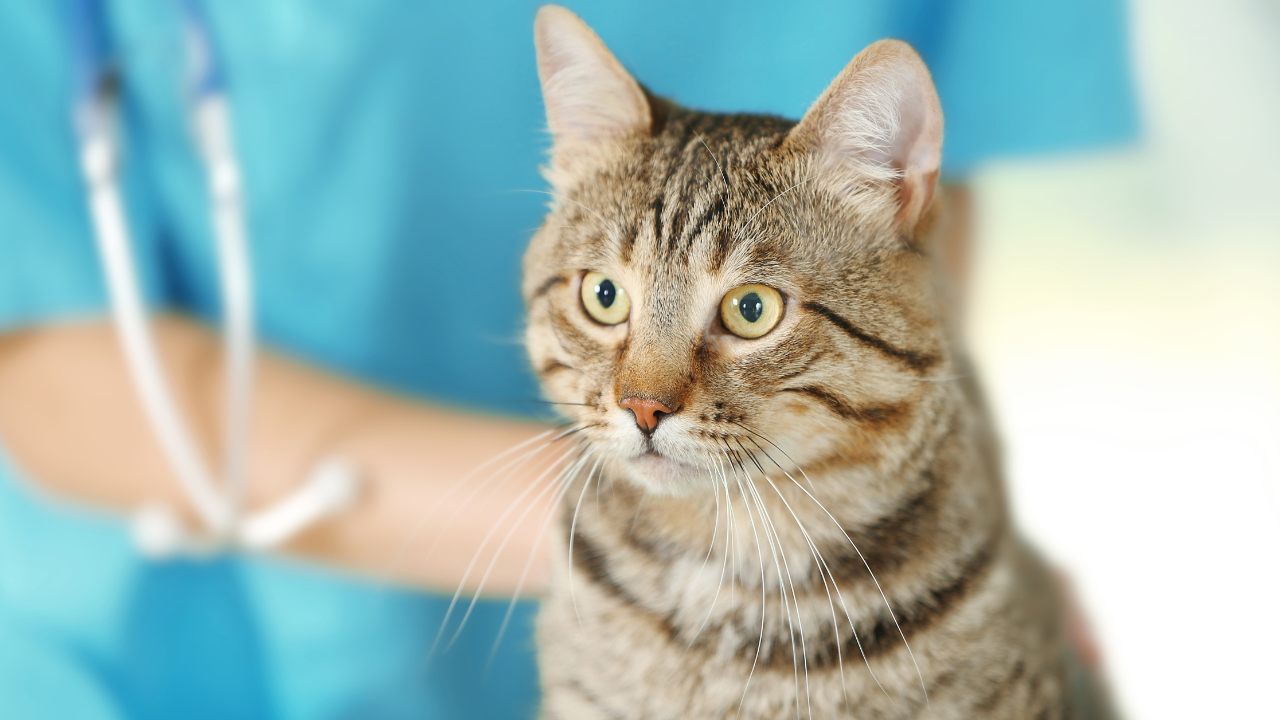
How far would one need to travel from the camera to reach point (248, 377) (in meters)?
0.66

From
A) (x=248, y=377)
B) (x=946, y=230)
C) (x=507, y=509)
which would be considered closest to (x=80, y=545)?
(x=248, y=377)

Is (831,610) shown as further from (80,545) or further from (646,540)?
(80,545)

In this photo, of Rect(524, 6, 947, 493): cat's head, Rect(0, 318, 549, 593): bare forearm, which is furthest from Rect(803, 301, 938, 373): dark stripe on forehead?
Rect(0, 318, 549, 593): bare forearm

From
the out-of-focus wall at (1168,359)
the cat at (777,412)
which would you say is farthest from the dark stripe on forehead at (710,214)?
the out-of-focus wall at (1168,359)

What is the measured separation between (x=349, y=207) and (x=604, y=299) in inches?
16.7

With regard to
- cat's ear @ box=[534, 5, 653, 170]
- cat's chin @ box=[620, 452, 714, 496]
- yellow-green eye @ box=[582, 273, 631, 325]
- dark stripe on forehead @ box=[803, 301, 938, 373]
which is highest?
cat's ear @ box=[534, 5, 653, 170]

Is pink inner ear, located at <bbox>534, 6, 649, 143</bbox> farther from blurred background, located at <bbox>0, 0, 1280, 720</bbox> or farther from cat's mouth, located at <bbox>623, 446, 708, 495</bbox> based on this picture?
cat's mouth, located at <bbox>623, 446, 708, 495</bbox>

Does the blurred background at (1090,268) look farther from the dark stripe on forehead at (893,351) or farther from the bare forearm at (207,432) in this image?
the bare forearm at (207,432)

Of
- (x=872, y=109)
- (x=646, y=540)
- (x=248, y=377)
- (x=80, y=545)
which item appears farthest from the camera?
(x=80, y=545)

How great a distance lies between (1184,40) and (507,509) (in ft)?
1.17

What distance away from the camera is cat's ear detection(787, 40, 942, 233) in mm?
250

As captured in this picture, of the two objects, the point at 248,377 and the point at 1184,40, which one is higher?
the point at 1184,40

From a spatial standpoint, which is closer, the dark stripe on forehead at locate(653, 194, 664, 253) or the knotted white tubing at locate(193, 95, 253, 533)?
the dark stripe on forehead at locate(653, 194, 664, 253)

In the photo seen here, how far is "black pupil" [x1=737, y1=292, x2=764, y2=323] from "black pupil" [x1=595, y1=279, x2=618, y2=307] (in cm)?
6
